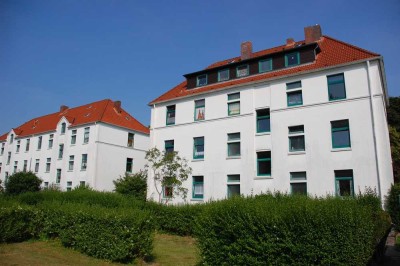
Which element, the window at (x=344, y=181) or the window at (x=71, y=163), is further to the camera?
the window at (x=71, y=163)

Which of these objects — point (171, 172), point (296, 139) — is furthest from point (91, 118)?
point (296, 139)

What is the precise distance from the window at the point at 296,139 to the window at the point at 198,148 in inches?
312

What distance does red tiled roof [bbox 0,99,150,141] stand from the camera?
40941mm

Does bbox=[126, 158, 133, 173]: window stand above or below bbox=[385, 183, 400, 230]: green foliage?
above

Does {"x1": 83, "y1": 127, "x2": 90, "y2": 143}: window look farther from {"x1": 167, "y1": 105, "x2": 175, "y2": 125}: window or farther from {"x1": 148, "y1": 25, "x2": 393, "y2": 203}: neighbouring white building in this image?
{"x1": 167, "y1": 105, "x2": 175, "y2": 125}: window

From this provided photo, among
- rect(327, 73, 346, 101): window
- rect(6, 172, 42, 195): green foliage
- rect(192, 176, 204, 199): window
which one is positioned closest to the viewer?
rect(327, 73, 346, 101): window

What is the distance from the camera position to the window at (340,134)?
2081 cm

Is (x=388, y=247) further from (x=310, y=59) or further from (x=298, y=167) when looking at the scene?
(x=310, y=59)

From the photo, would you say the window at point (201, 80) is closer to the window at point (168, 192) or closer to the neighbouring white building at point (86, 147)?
the window at point (168, 192)

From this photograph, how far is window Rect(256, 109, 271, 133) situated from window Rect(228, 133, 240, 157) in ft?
6.23

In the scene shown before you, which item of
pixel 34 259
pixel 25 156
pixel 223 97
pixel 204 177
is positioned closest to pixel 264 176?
pixel 204 177

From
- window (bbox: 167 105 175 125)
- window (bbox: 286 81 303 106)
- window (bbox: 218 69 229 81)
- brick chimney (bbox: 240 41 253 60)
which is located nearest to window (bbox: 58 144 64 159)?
window (bbox: 167 105 175 125)

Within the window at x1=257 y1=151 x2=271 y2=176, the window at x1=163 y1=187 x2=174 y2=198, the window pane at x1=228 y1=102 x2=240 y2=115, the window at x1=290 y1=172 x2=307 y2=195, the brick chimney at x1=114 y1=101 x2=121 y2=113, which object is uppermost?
the brick chimney at x1=114 y1=101 x2=121 y2=113

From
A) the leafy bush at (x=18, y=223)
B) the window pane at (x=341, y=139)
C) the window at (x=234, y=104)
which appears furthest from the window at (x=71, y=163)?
the window pane at (x=341, y=139)
